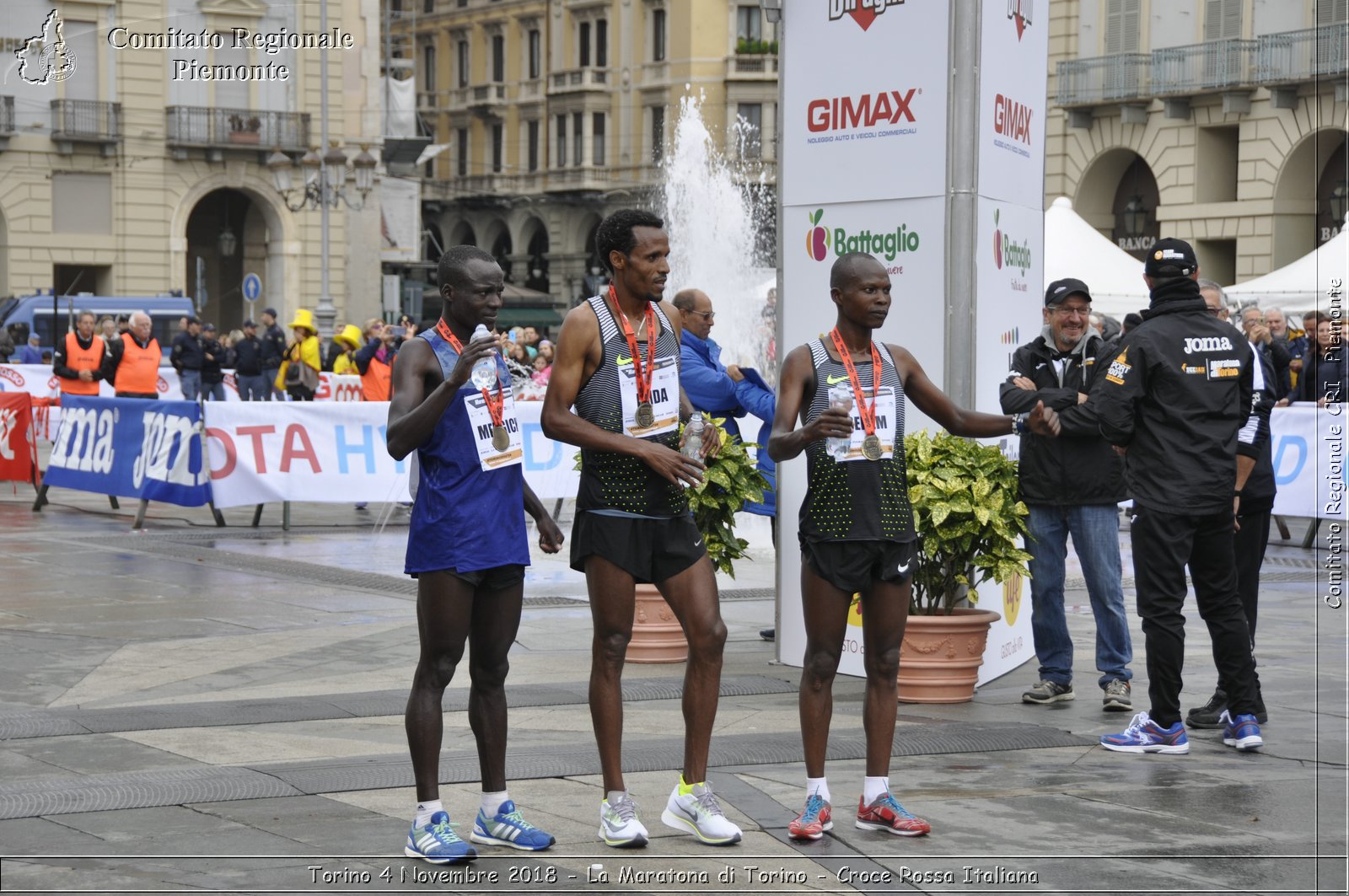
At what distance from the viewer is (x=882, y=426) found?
620 centimetres

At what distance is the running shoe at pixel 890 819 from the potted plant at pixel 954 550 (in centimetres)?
226

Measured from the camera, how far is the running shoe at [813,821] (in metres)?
5.79

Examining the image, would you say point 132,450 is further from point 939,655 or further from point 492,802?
point 492,802

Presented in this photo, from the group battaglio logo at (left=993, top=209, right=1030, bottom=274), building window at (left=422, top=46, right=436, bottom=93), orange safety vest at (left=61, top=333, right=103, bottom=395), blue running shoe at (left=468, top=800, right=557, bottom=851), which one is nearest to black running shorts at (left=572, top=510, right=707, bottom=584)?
blue running shoe at (left=468, top=800, right=557, bottom=851)

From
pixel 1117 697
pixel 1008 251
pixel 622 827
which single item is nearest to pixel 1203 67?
pixel 1008 251

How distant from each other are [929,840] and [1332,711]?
351 centimetres

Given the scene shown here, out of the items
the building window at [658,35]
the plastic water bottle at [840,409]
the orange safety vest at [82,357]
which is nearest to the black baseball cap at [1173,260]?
the plastic water bottle at [840,409]

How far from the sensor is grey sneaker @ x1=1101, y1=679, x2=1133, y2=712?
827cm

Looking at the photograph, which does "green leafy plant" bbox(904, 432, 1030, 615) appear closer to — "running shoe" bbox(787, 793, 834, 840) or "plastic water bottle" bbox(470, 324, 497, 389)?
"running shoe" bbox(787, 793, 834, 840)

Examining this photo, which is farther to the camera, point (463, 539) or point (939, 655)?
point (939, 655)

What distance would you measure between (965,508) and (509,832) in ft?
10.2

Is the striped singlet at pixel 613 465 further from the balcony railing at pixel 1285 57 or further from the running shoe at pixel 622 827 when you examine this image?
the balcony railing at pixel 1285 57

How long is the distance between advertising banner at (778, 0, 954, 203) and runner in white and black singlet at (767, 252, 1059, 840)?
2647 mm

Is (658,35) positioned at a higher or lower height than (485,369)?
higher
